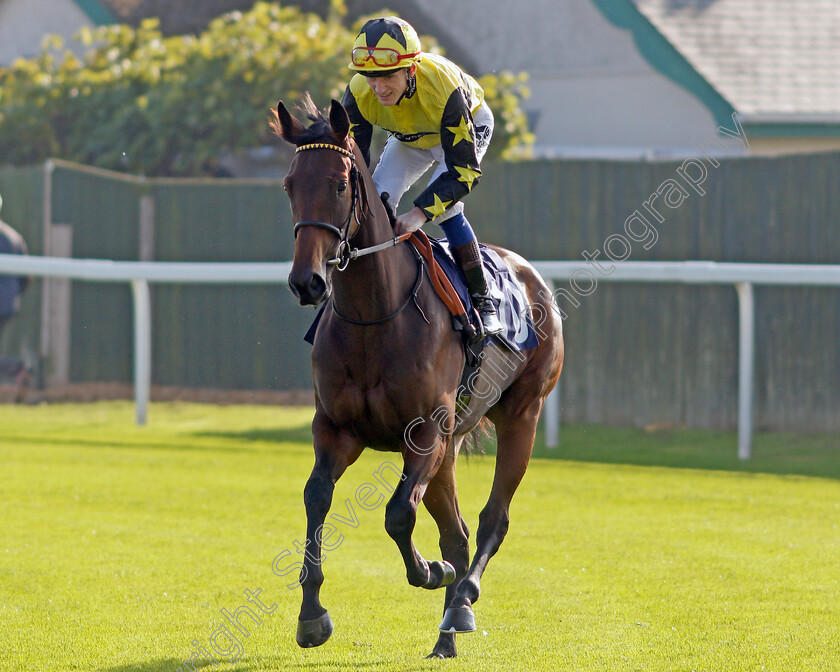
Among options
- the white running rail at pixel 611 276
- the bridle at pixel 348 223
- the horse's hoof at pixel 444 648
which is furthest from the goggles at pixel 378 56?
the white running rail at pixel 611 276

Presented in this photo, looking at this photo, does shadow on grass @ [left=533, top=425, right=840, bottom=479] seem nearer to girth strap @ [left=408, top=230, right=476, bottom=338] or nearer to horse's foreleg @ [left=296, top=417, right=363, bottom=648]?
Answer: girth strap @ [left=408, top=230, right=476, bottom=338]

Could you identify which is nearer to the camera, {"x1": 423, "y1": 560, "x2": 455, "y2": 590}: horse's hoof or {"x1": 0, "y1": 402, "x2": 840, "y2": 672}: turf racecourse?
{"x1": 0, "y1": 402, "x2": 840, "y2": 672}: turf racecourse

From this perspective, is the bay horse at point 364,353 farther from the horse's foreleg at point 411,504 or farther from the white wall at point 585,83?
the white wall at point 585,83

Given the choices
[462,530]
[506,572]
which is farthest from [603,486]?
[462,530]

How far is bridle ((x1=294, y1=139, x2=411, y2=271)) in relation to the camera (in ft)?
12.7

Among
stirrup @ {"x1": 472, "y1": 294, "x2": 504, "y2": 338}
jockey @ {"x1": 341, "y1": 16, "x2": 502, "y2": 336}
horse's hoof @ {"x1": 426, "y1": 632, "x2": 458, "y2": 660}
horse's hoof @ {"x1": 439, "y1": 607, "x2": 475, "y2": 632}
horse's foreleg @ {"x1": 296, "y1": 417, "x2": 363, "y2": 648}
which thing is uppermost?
jockey @ {"x1": 341, "y1": 16, "x2": 502, "y2": 336}

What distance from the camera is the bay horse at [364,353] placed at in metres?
3.91

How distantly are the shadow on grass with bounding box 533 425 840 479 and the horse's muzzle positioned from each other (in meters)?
5.05

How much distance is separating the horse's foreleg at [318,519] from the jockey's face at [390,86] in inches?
47.4

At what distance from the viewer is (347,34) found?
13.7 m

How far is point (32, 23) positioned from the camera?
18.0 meters

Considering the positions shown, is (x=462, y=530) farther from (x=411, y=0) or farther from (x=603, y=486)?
(x=411, y=0)

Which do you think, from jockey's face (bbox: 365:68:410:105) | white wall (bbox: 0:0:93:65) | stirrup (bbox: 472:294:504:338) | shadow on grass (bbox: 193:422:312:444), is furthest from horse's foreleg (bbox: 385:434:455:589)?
white wall (bbox: 0:0:93:65)

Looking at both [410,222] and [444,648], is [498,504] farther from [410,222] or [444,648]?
[410,222]
